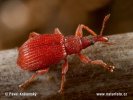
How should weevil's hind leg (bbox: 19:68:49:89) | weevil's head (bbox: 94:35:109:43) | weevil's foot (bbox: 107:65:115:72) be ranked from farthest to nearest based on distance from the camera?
1. weevil's head (bbox: 94:35:109:43)
2. weevil's hind leg (bbox: 19:68:49:89)
3. weevil's foot (bbox: 107:65:115:72)

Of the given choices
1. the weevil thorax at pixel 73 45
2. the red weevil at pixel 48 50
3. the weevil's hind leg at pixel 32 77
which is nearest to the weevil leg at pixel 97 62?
the red weevil at pixel 48 50

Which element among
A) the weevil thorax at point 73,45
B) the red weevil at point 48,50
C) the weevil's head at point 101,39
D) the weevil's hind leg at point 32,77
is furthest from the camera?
the weevil thorax at point 73,45

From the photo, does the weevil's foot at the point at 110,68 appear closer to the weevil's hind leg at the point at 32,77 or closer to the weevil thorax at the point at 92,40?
the weevil thorax at the point at 92,40

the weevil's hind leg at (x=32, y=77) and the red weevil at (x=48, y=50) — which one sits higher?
the red weevil at (x=48, y=50)

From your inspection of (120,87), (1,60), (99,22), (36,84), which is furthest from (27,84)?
(99,22)

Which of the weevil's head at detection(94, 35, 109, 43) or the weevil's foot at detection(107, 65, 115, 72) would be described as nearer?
the weevil's foot at detection(107, 65, 115, 72)

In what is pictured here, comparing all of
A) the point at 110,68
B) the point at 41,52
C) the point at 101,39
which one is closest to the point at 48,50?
the point at 41,52

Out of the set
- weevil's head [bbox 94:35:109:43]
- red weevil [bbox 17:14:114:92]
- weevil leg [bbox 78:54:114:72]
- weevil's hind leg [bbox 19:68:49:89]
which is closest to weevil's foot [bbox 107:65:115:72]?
weevil leg [bbox 78:54:114:72]

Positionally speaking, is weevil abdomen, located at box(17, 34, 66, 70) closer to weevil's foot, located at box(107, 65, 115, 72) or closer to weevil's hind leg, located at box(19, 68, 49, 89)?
weevil's hind leg, located at box(19, 68, 49, 89)
